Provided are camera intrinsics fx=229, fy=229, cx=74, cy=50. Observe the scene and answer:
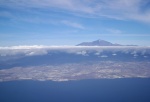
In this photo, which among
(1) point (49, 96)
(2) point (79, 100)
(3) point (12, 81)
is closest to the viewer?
(2) point (79, 100)

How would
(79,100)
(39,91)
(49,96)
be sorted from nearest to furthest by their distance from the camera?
(79,100) < (49,96) < (39,91)

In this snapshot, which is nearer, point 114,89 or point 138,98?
point 138,98

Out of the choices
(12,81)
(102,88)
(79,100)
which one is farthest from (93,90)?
(12,81)

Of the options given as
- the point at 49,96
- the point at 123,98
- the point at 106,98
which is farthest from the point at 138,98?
the point at 49,96

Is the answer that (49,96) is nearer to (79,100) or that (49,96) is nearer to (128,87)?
(79,100)

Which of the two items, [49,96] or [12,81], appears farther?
[12,81]

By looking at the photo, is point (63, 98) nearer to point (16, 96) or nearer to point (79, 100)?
point (79, 100)

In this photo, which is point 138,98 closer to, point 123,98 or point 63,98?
point 123,98

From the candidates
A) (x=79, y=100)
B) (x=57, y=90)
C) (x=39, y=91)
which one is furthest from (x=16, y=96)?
(x=79, y=100)

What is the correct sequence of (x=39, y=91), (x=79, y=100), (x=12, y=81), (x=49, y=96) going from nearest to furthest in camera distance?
(x=79, y=100) → (x=49, y=96) → (x=39, y=91) → (x=12, y=81)

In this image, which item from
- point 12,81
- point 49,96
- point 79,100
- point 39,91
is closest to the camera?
point 79,100
